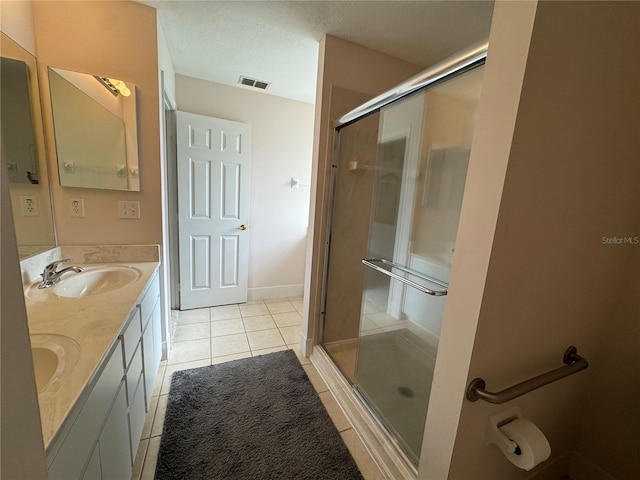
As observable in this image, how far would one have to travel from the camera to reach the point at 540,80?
650 mm

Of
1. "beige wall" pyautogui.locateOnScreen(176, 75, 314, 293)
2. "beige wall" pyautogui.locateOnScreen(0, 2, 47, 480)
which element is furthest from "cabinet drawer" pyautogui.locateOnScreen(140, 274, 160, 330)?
"beige wall" pyautogui.locateOnScreen(176, 75, 314, 293)

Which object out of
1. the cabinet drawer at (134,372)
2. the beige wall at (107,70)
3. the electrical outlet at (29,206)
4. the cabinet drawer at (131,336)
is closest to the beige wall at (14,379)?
the cabinet drawer at (131,336)

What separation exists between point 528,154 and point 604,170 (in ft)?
1.39

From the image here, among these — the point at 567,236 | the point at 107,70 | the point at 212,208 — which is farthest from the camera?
the point at 212,208

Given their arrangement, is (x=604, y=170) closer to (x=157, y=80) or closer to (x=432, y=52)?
(x=432, y=52)

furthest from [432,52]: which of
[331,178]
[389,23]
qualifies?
[331,178]

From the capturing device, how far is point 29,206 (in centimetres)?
141

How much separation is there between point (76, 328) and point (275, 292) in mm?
2422

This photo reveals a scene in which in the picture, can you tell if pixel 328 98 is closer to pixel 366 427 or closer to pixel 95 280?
pixel 95 280

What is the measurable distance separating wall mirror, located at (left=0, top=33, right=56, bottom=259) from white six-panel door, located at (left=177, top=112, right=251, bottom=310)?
3.58 feet

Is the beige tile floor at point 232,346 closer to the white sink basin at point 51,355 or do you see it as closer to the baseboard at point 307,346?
the baseboard at point 307,346

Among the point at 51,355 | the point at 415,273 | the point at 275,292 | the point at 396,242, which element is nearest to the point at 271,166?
the point at 275,292

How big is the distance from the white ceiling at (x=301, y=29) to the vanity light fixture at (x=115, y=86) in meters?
0.50

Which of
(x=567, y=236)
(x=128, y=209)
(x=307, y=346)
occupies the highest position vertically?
(x=567, y=236)
